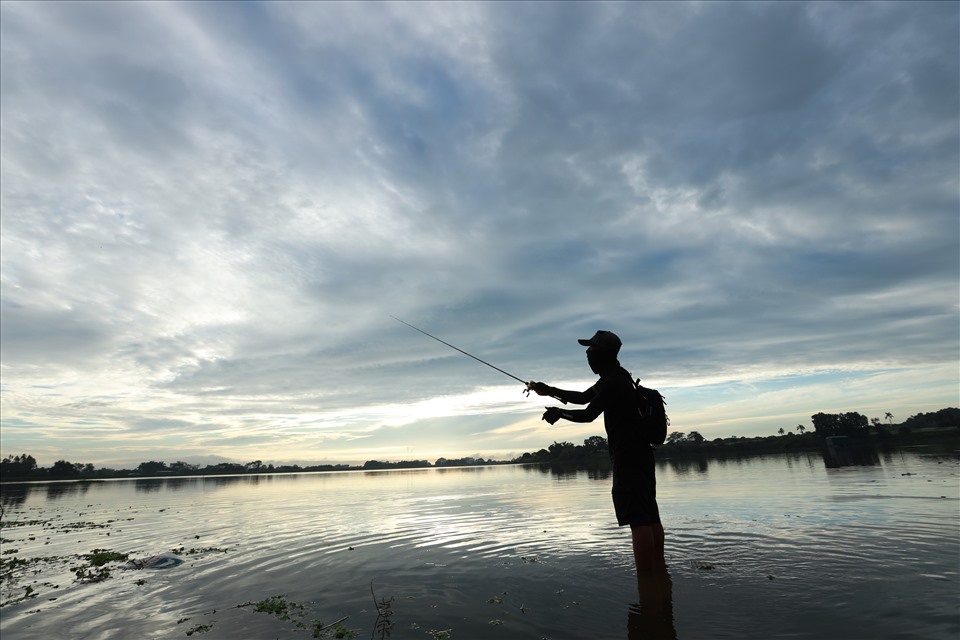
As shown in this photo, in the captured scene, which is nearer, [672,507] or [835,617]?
[835,617]

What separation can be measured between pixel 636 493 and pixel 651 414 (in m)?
1.28

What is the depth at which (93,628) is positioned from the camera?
789 centimetres

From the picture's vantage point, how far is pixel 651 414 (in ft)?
24.6

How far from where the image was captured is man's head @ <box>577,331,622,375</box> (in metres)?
7.39

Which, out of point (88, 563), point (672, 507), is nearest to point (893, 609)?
point (672, 507)

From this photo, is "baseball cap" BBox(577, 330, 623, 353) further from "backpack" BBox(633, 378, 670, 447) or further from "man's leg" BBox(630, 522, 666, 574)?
"man's leg" BBox(630, 522, 666, 574)

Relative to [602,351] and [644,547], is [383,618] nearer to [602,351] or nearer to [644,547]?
[644,547]

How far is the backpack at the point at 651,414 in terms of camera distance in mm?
7379

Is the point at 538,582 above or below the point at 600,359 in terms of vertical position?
below

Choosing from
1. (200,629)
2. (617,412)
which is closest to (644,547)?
(617,412)

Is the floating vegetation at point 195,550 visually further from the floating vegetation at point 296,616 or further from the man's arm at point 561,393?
the man's arm at point 561,393

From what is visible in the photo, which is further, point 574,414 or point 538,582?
point 538,582

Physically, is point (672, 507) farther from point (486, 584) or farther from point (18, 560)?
point (18, 560)

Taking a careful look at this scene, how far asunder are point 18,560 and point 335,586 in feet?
42.9
